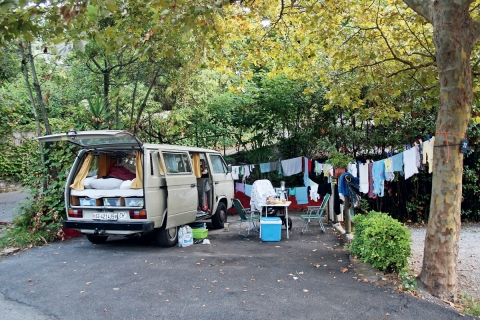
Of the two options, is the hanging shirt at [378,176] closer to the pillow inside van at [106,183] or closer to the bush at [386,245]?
the bush at [386,245]

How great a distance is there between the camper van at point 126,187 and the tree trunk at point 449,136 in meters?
4.36

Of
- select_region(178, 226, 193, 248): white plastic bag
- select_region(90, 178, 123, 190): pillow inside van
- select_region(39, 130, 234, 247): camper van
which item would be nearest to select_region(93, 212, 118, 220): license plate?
select_region(39, 130, 234, 247): camper van

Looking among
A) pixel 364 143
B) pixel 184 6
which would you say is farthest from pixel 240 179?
pixel 184 6

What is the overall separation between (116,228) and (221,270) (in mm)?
2109

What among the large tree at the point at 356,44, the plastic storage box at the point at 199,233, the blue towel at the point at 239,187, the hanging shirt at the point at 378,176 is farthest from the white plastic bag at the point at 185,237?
the blue towel at the point at 239,187

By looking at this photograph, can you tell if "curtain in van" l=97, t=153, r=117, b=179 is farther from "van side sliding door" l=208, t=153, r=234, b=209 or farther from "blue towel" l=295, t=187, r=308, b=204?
"blue towel" l=295, t=187, r=308, b=204

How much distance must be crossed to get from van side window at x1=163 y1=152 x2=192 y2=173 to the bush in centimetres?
375

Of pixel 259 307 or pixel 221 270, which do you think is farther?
pixel 221 270

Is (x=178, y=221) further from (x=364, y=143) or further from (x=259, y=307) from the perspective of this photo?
(x=364, y=143)

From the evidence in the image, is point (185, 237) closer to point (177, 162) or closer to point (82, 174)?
point (177, 162)

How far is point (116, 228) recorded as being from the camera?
21.0 feet

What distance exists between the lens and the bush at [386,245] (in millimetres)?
5062

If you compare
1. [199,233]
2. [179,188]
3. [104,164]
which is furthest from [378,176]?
[104,164]

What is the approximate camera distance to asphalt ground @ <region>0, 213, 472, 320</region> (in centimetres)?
400
